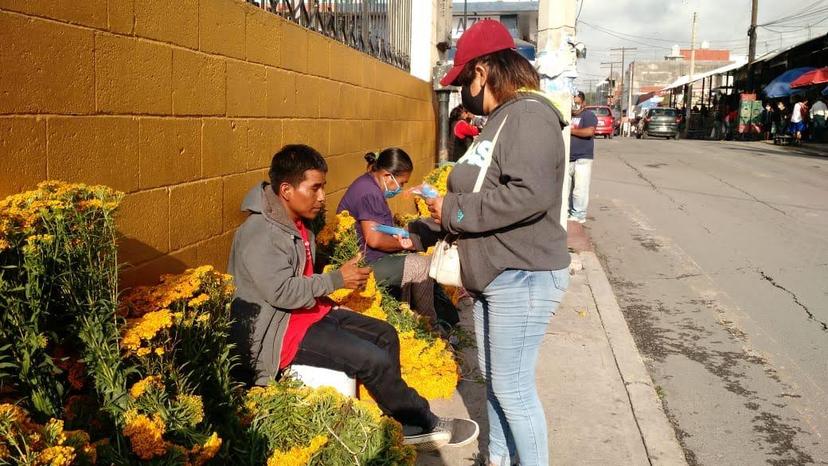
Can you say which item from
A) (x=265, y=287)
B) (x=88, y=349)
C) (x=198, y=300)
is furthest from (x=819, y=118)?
(x=88, y=349)

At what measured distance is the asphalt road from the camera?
412 centimetres

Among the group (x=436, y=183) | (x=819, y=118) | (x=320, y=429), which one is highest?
(x=819, y=118)

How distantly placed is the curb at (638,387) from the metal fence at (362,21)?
10.4ft

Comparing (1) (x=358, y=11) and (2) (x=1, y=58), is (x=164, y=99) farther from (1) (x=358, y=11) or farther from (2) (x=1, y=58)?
(1) (x=358, y=11)

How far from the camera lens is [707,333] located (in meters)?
5.80

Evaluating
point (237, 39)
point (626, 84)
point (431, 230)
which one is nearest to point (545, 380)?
point (431, 230)

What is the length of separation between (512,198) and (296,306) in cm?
109

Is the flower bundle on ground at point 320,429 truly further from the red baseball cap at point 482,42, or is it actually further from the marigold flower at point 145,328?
the red baseball cap at point 482,42

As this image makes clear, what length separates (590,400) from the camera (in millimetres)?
4250

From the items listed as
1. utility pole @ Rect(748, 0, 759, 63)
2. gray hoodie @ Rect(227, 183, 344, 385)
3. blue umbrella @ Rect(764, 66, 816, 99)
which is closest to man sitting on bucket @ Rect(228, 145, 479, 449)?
gray hoodie @ Rect(227, 183, 344, 385)

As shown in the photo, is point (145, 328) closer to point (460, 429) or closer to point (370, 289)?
point (460, 429)

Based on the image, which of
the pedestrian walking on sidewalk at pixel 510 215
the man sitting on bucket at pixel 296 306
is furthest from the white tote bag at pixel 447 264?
the man sitting on bucket at pixel 296 306

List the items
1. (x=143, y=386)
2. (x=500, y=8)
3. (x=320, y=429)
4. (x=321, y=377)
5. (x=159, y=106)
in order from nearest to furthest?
(x=143, y=386), (x=320, y=429), (x=159, y=106), (x=321, y=377), (x=500, y=8)

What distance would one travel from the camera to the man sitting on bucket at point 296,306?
3014mm
